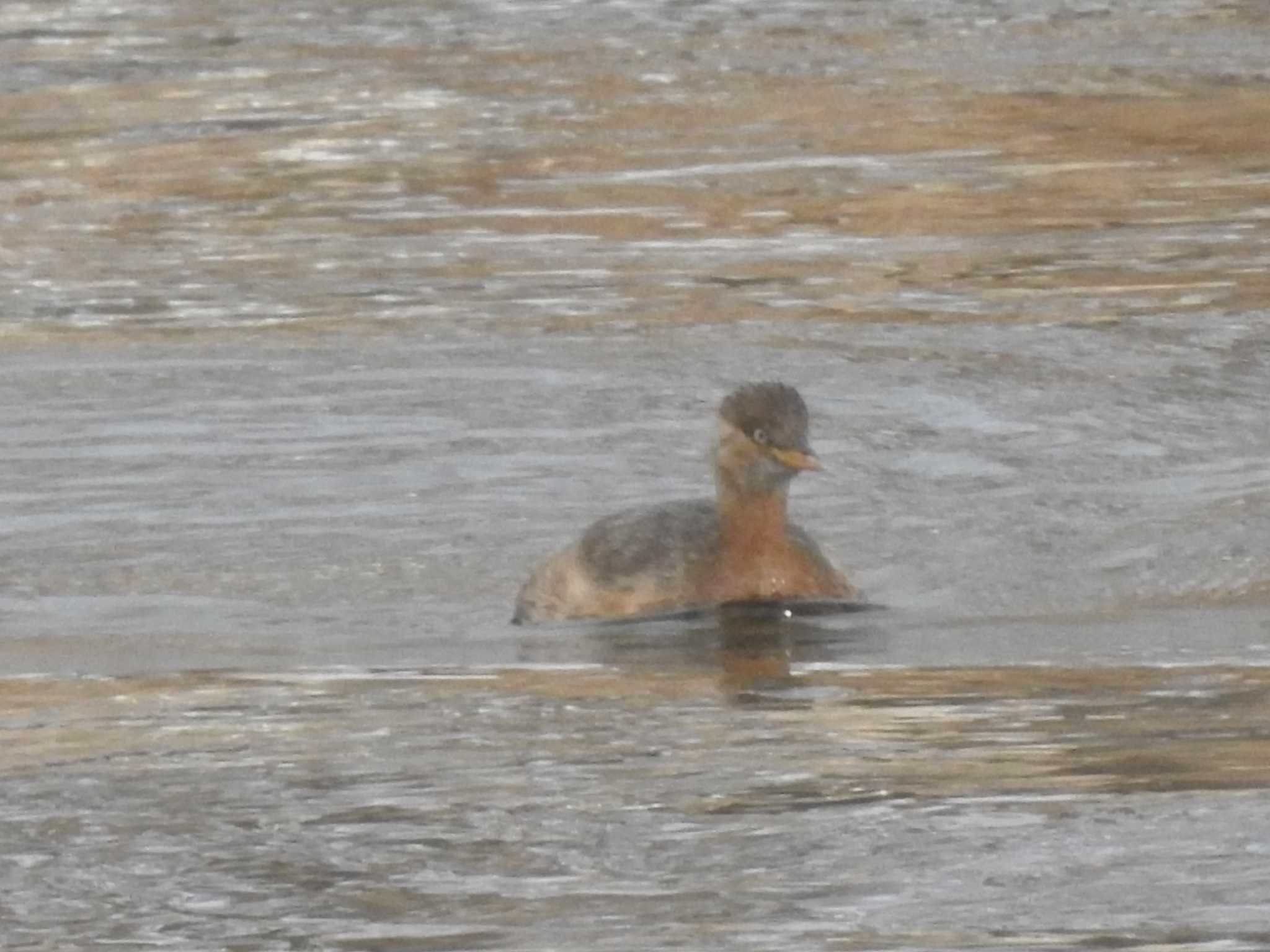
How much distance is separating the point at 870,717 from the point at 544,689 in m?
1.14

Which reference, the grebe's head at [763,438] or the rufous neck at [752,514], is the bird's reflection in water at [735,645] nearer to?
the rufous neck at [752,514]

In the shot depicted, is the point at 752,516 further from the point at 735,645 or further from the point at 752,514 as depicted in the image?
the point at 735,645

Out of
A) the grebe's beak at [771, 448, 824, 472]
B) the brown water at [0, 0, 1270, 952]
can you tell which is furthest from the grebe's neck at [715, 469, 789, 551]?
the brown water at [0, 0, 1270, 952]

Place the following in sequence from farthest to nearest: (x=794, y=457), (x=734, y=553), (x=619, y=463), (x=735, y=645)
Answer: (x=619, y=463), (x=734, y=553), (x=794, y=457), (x=735, y=645)

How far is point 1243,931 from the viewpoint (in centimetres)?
668

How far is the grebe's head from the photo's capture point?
1111 centimetres

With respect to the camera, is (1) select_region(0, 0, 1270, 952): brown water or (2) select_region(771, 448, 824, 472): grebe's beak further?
(2) select_region(771, 448, 824, 472): grebe's beak

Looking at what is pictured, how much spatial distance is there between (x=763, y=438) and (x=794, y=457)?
0.48 ft

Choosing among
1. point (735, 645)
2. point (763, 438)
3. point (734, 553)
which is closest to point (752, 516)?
point (734, 553)

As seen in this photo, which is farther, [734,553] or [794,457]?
[734,553]

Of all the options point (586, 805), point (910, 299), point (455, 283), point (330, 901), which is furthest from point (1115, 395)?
point (330, 901)

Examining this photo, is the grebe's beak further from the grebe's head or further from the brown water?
the brown water

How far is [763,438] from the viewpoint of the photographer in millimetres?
11172

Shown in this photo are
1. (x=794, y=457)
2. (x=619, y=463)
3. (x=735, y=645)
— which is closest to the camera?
(x=735, y=645)
